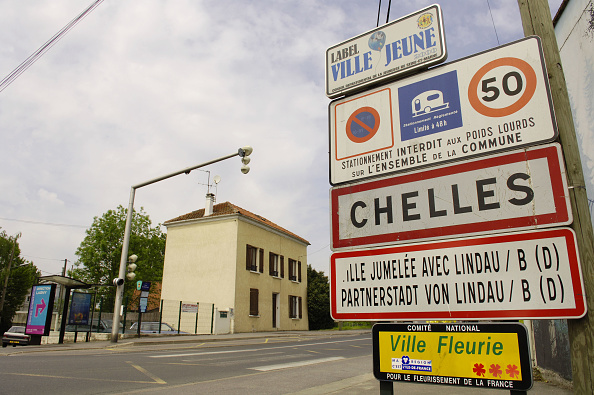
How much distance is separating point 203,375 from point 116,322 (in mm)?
8932

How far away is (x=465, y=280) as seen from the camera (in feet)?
6.68

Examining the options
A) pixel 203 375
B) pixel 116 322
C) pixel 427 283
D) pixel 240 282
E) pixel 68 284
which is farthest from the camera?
pixel 240 282

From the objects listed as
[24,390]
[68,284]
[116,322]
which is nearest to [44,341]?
[68,284]

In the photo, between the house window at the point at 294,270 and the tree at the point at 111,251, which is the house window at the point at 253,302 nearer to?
the house window at the point at 294,270

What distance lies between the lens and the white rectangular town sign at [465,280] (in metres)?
1.83

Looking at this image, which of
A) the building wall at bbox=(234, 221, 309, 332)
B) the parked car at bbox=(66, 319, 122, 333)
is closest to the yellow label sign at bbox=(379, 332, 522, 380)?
the parked car at bbox=(66, 319, 122, 333)

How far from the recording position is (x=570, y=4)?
592 cm

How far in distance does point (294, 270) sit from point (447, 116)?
33.2 m

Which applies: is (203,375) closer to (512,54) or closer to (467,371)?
(467,371)

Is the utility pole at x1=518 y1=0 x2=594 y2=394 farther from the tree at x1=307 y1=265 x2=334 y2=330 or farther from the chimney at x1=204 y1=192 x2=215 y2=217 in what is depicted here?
the tree at x1=307 y1=265 x2=334 y2=330

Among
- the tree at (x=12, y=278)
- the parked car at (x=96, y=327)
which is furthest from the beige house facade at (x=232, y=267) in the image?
the tree at (x=12, y=278)

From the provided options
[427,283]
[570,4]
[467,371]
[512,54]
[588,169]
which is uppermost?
[570,4]

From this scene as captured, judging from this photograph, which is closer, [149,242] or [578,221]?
[578,221]

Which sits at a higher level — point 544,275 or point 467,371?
point 544,275
